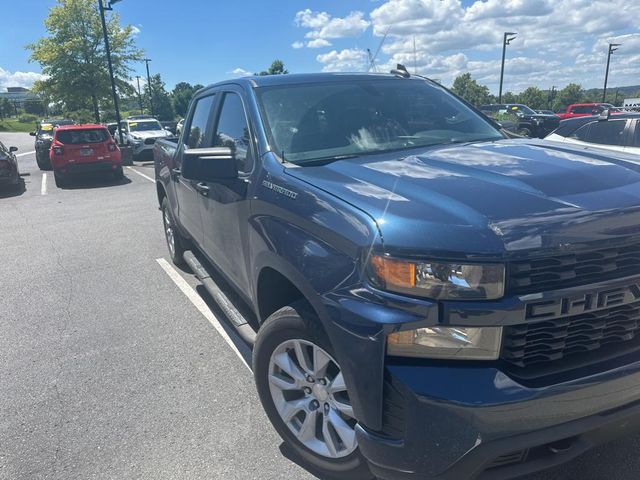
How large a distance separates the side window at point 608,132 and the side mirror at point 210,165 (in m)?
6.53

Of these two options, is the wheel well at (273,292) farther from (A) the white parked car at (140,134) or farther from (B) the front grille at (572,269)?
(A) the white parked car at (140,134)

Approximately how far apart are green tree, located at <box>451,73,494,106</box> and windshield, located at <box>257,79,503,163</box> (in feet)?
127

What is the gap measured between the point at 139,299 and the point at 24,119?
10559 centimetres

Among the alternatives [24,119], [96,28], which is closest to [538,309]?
[96,28]

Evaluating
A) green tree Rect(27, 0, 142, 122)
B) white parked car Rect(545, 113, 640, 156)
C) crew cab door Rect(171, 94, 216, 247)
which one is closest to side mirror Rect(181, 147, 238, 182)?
crew cab door Rect(171, 94, 216, 247)

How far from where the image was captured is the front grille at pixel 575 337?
1887 mm

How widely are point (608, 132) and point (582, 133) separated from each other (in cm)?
48

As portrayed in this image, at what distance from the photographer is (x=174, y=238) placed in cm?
586

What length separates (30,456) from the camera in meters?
2.88

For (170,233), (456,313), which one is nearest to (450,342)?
(456,313)

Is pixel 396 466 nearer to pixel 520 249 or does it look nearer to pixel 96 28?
pixel 520 249

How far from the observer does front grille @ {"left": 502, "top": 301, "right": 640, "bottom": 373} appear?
6.19ft

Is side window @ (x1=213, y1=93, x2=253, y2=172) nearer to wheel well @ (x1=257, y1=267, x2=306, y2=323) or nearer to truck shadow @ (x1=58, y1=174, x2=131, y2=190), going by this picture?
wheel well @ (x1=257, y1=267, x2=306, y2=323)

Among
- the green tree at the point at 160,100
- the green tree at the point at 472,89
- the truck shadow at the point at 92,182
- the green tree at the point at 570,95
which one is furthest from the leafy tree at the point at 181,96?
the truck shadow at the point at 92,182
